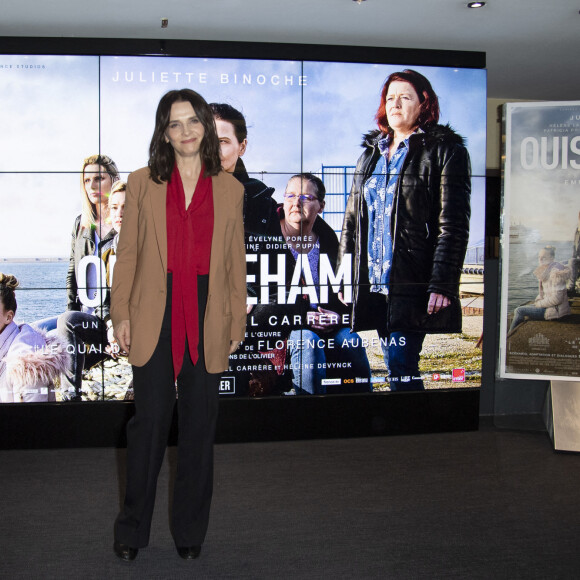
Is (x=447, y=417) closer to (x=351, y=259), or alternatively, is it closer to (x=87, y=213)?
(x=351, y=259)

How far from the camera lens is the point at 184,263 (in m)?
2.25

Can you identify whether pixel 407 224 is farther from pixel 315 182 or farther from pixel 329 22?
pixel 329 22

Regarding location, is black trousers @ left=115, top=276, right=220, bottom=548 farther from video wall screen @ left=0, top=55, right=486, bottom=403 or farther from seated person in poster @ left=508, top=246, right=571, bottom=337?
seated person in poster @ left=508, top=246, right=571, bottom=337

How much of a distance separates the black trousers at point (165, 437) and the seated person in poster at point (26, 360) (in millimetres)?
1694

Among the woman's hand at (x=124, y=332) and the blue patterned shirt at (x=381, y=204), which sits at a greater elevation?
the blue patterned shirt at (x=381, y=204)

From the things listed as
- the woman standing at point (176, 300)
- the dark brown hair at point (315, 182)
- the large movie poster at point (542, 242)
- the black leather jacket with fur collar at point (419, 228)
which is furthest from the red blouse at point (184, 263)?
the large movie poster at point (542, 242)

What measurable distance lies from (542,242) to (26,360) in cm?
326

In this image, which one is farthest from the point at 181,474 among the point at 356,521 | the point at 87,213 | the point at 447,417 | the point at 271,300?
the point at 447,417

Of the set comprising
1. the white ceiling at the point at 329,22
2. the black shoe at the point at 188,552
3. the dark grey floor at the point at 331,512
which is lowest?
the dark grey floor at the point at 331,512

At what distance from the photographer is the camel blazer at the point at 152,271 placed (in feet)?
7.30

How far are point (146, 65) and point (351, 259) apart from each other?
66.0 inches

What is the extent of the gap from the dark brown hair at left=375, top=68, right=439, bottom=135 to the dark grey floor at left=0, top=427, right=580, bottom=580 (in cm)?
198

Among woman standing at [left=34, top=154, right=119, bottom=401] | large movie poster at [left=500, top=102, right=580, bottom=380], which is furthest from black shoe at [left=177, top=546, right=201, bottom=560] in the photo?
large movie poster at [left=500, top=102, right=580, bottom=380]

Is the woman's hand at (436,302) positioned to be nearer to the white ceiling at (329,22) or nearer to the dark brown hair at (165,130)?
the white ceiling at (329,22)
